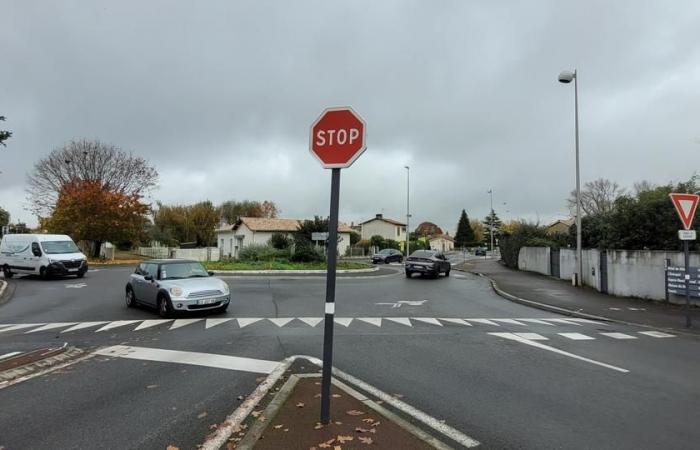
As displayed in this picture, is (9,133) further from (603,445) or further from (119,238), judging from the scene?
(119,238)

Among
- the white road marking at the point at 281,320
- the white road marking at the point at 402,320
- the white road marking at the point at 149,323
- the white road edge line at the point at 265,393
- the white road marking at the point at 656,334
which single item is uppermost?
the white road edge line at the point at 265,393

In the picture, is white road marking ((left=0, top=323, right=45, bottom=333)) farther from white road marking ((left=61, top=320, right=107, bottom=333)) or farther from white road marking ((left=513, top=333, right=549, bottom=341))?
white road marking ((left=513, top=333, right=549, bottom=341))

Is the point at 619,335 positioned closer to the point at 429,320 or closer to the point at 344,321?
the point at 429,320

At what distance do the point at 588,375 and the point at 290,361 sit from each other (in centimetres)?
440

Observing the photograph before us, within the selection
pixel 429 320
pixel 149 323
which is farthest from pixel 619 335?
pixel 149 323

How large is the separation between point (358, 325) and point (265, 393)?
5504 mm

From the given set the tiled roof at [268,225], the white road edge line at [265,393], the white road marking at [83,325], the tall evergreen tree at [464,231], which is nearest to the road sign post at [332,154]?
the white road edge line at [265,393]

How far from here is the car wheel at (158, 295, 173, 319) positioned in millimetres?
11672

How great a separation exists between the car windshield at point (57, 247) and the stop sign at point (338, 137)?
78.6 ft

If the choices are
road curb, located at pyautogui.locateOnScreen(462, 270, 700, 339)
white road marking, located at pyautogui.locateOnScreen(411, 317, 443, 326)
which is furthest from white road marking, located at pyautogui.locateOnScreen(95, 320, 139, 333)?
road curb, located at pyautogui.locateOnScreen(462, 270, 700, 339)

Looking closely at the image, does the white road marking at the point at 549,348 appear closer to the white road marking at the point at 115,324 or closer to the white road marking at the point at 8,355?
the white road marking at the point at 115,324

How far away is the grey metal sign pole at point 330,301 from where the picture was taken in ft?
13.9

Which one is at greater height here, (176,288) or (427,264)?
(427,264)

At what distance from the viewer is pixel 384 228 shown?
277ft
